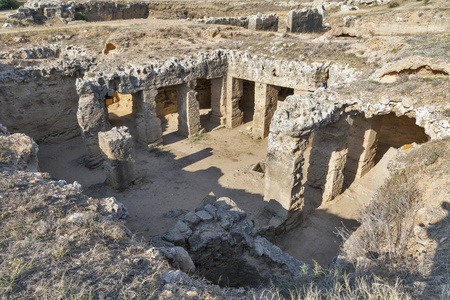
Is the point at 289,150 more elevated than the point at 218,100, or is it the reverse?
the point at 289,150

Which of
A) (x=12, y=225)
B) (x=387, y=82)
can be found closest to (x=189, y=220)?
(x=12, y=225)

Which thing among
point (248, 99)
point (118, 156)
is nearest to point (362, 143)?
point (118, 156)

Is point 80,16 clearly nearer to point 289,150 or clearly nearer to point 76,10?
point 76,10

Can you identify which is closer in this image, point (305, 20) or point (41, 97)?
point (41, 97)

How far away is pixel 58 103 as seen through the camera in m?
13.1

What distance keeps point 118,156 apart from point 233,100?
22.2 ft

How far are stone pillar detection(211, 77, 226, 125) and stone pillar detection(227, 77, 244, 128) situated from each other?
25cm

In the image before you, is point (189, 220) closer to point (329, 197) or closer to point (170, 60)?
point (329, 197)

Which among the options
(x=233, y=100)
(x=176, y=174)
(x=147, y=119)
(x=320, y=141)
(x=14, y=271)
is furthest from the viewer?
(x=233, y=100)

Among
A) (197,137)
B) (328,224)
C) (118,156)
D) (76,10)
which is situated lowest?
(328,224)

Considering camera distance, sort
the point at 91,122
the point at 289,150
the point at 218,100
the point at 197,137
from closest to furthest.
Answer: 1. the point at 289,150
2. the point at 91,122
3. the point at 197,137
4. the point at 218,100

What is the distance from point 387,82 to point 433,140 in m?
2.41

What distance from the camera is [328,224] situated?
28.8 ft

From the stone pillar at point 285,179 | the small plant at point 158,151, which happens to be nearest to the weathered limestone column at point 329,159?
the stone pillar at point 285,179
